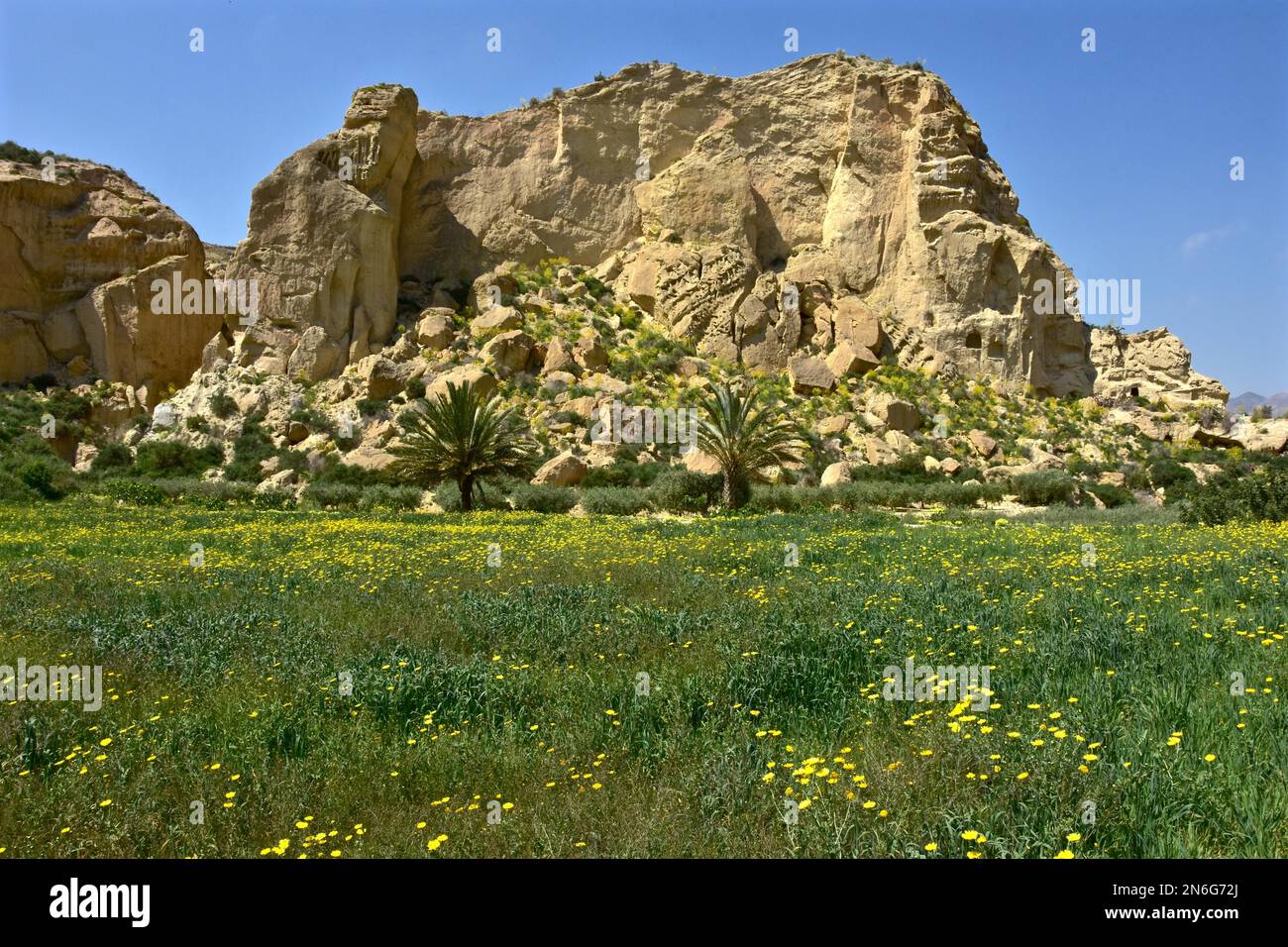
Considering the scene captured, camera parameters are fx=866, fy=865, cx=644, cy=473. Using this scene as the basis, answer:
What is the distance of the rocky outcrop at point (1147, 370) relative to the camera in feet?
153

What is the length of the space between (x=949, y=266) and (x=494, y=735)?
4641cm

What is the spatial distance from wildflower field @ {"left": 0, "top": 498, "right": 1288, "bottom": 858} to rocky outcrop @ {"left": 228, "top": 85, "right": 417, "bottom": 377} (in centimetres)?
3425

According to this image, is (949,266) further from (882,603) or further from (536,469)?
(882,603)

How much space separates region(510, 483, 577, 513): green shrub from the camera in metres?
27.9

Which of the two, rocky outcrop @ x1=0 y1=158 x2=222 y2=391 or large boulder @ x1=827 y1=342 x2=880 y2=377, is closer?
rocky outcrop @ x1=0 y1=158 x2=222 y2=391

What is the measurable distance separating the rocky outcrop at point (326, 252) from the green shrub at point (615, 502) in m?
20.8

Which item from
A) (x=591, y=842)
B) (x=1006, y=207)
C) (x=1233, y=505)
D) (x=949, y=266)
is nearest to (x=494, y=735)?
(x=591, y=842)

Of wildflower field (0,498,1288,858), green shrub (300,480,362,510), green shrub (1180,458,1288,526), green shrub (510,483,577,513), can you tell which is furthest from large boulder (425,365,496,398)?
wildflower field (0,498,1288,858)

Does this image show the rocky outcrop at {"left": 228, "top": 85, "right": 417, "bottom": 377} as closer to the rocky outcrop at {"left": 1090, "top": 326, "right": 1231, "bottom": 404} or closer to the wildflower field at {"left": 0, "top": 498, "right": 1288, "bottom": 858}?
the wildflower field at {"left": 0, "top": 498, "right": 1288, "bottom": 858}

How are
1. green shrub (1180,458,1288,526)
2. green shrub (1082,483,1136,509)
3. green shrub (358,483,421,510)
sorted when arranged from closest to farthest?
green shrub (1180,458,1288,526) < green shrub (358,483,421,510) < green shrub (1082,483,1136,509)

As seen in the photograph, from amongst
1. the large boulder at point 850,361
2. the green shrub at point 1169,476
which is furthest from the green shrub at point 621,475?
the green shrub at point 1169,476

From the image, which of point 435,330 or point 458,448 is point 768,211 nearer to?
point 435,330

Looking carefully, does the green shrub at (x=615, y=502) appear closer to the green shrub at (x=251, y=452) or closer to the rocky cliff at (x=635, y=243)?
the green shrub at (x=251, y=452)

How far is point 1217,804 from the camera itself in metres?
3.47
